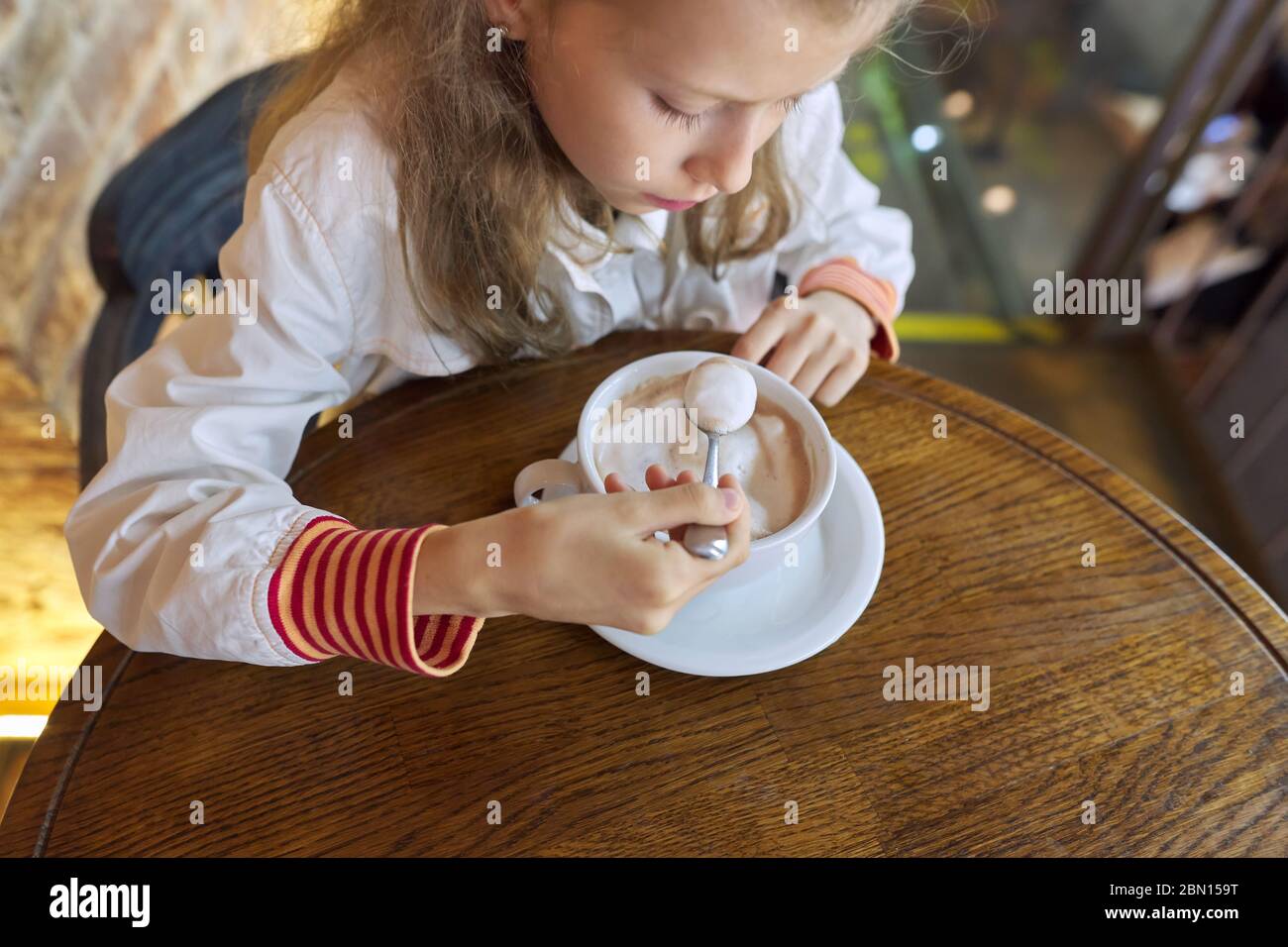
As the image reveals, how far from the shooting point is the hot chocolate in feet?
2.58

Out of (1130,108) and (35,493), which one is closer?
(35,493)

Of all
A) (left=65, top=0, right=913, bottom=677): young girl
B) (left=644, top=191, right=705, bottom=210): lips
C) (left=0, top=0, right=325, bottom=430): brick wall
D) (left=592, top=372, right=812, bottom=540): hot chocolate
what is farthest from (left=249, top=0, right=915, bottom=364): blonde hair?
(left=0, top=0, right=325, bottom=430): brick wall

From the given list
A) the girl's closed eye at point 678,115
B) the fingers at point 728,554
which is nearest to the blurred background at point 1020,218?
the girl's closed eye at point 678,115

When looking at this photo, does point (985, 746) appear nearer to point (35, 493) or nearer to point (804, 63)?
point (804, 63)

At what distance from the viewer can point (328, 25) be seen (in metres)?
0.95

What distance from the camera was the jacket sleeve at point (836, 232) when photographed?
1.11 meters

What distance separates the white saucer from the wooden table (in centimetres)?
2

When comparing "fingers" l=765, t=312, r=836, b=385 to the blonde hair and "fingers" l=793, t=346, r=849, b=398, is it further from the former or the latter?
the blonde hair

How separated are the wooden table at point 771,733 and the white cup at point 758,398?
0.08m

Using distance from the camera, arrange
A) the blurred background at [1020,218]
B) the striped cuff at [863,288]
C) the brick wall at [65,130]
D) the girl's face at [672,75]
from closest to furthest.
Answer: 1. the girl's face at [672,75]
2. the striped cuff at [863,288]
3. the brick wall at [65,130]
4. the blurred background at [1020,218]

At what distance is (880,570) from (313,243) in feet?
1.96

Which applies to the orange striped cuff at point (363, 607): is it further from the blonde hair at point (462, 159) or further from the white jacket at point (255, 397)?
the blonde hair at point (462, 159)

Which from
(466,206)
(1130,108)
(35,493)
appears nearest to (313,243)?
(466,206)

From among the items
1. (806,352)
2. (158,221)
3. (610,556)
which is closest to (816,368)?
(806,352)
